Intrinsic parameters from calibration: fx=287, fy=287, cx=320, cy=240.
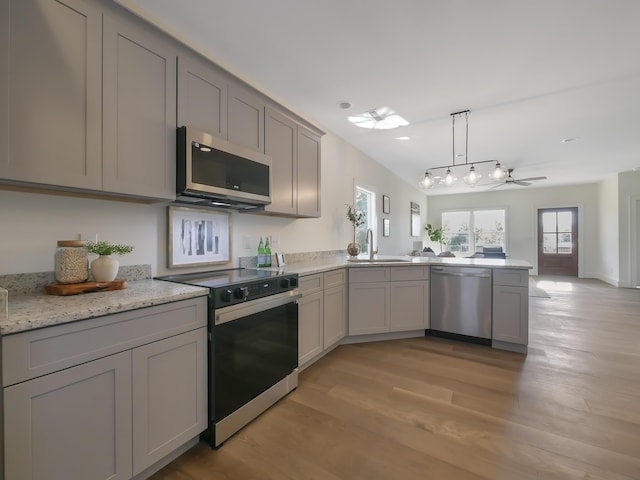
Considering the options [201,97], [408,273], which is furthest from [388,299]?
[201,97]

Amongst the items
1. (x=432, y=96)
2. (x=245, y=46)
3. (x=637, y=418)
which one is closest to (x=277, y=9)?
(x=245, y=46)

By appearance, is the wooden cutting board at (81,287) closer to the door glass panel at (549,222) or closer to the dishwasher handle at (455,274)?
the dishwasher handle at (455,274)

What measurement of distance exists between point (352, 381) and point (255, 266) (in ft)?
4.27

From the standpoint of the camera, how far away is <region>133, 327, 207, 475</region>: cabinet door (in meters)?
1.29

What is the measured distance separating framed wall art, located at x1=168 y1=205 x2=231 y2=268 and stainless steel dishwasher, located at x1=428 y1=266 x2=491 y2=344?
2.34m

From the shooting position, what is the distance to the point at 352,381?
2.34 meters

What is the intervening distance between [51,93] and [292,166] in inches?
68.7

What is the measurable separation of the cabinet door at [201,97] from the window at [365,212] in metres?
2.98

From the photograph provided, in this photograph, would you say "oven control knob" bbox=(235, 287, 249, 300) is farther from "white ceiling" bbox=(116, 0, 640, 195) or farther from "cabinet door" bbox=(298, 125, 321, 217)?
"white ceiling" bbox=(116, 0, 640, 195)

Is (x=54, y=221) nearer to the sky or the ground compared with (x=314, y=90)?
nearer to the ground

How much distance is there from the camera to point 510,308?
2.93 metres

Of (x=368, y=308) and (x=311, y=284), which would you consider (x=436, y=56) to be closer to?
(x=311, y=284)

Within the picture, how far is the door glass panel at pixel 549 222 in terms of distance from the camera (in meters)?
8.21

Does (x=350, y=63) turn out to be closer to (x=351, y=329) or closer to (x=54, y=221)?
(x=54, y=221)
